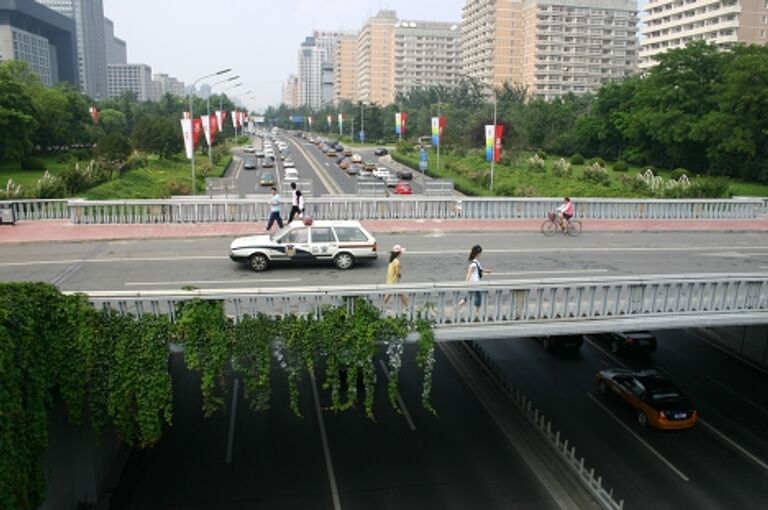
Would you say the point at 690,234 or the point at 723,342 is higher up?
the point at 690,234

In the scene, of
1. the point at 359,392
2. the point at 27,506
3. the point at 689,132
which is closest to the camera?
the point at 27,506

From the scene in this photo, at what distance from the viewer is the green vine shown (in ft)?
41.8

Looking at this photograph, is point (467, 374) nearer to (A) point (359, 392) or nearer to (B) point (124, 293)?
(A) point (359, 392)

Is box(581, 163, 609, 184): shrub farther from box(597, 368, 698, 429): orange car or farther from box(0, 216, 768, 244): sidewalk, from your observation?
box(597, 368, 698, 429): orange car

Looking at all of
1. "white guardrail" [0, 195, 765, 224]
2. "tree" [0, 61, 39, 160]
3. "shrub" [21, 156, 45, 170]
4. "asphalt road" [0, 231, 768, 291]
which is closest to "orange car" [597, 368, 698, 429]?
"asphalt road" [0, 231, 768, 291]

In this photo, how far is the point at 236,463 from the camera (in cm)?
1744

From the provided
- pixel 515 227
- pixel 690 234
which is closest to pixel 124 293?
pixel 515 227

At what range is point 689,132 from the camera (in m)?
65.1

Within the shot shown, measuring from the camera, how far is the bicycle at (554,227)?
83.8 feet

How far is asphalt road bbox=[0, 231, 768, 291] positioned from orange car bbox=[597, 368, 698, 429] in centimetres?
332

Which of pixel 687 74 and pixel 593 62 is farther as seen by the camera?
pixel 593 62

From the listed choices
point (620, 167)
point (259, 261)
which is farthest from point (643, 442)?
point (620, 167)

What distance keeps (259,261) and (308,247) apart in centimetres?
138

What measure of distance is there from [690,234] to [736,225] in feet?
11.1
